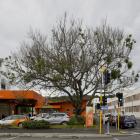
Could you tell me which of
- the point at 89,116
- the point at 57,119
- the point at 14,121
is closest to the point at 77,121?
the point at 89,116

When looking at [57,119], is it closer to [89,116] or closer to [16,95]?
[89,116]

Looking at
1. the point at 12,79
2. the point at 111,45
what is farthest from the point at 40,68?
the point at 111,45

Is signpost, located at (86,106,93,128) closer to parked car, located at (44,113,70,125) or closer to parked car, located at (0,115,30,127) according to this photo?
parked car, located at (44,113,70,125)

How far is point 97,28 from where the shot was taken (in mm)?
46375

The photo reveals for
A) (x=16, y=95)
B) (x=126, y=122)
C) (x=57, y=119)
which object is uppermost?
(x=16, y=95)

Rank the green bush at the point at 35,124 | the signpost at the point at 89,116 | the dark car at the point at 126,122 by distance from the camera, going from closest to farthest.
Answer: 1. the green bush at the point at 35,124
2. the signpost at the point at 89,116
3. the dark car at the point at 126,122

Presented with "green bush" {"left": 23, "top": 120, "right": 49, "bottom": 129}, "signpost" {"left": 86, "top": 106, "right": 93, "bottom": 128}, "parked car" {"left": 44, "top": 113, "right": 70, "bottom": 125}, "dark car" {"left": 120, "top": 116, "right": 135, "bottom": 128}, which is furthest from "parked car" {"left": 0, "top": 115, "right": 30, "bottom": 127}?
"dark car" {"left": 120, "top": 116, "right": 135, "bottom": 128}

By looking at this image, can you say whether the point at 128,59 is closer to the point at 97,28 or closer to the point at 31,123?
the point at 97,28

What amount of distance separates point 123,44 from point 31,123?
13834mm

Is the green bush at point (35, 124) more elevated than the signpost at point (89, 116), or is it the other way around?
the signpost at point (89, 116)

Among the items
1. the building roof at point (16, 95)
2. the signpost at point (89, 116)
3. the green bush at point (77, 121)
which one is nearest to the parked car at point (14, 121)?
the green bush at point (77, 121)

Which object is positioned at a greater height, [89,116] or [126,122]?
[89,116]

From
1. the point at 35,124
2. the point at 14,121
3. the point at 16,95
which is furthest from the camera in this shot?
the point at 16,95

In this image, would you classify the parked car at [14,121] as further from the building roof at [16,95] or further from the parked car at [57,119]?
the building roof at [16,95]
